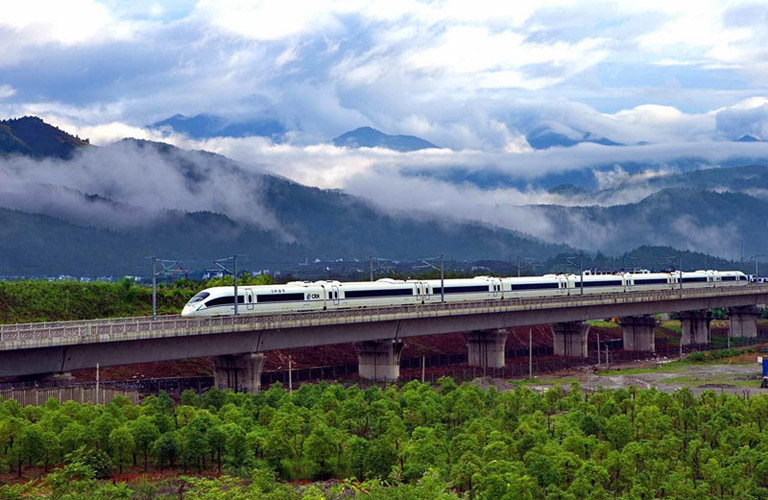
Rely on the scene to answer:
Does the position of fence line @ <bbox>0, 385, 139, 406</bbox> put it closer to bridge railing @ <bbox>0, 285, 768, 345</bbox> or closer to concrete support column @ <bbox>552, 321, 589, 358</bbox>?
bridge railing @ <bbox>0, 285, 768, 345</bbox>

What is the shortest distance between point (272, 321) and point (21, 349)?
26.5m

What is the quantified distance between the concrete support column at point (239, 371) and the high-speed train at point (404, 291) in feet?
19.5

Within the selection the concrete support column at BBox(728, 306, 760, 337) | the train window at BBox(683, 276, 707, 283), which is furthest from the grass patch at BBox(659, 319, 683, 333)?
the concrete support column at BBox(728, 306, 760, 337)

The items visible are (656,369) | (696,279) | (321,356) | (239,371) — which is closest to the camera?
(239,371)

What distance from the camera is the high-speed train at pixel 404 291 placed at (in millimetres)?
102375

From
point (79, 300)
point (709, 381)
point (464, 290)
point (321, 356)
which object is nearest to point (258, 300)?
point (321, 356)

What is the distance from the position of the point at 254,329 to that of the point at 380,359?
22272 millimetres

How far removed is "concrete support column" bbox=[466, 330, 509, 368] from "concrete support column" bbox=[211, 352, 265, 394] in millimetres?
40116

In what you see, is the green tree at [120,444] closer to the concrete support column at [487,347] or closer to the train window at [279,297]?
the train window at [279,297]

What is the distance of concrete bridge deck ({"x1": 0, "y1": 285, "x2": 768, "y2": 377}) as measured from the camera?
80.1m

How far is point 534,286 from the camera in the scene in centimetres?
14500

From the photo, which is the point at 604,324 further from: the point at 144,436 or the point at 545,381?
the point at 144,436

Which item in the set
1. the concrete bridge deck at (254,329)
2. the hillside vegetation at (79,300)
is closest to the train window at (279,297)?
the concrete bridge deck at (254,329)

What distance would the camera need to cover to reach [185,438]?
56500 millimetres
